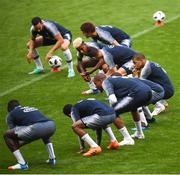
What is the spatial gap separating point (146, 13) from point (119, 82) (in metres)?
14.2

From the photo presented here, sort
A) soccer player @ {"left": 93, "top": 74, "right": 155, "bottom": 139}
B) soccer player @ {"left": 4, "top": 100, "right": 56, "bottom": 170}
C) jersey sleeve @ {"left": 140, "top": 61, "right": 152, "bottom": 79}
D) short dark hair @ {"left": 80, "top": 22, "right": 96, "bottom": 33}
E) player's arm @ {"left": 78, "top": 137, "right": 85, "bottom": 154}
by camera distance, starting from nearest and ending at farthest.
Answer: soccer player @ {"left": 4, "top": 100, "right": 56, "bottom": 170} → player's arm @ {"left": 78, "top": 137, "right": 85, "bottom": 154} → soccer player @ {"left": 93, "top": 74, "right": 155, "bottom": 139} → jersey sleeve @ {"left": 140, "top": 61, "right": 152, "bottom": 79} → short dark hair @ {"left": 80, "top": 22, "right": 96, "bottom": 33}

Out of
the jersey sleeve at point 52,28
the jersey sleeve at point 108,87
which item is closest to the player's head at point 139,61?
the jersey sleeve at point 108,87

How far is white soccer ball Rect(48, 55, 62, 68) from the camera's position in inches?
1113

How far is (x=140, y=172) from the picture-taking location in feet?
60.0

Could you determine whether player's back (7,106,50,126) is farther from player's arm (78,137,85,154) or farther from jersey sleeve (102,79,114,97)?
jersey sleeve (102,79,114,97)

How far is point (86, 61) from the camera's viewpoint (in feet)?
83.9

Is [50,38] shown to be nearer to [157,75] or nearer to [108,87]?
[157,75]

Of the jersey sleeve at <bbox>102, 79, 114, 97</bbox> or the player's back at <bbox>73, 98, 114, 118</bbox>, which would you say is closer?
the player's back at <bbox>73, 98, 114, 118</bbox>

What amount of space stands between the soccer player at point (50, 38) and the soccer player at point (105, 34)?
204cm

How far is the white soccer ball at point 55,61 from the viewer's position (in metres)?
28.3

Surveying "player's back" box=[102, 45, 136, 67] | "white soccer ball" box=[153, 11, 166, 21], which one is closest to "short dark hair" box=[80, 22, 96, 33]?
"player's back" box=[102, 45, 136, 67]

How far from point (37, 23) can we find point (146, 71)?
5.62 metres

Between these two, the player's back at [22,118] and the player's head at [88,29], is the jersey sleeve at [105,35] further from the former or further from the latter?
the player's back at [22,118]

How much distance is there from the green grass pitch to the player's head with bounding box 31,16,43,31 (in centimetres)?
191
